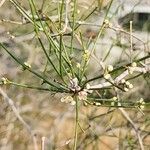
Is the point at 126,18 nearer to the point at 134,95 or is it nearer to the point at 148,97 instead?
the point at 134,95

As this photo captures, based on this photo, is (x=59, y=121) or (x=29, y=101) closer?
(x=29, y=101)

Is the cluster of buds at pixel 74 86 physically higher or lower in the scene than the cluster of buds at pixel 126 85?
lower

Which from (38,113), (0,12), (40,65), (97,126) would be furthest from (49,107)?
(0,12)

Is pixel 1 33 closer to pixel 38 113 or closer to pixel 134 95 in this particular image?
pixel 38 113

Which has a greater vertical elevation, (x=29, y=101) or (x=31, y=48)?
(x=31, y=48)

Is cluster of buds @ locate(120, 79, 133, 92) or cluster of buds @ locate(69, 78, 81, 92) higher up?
cluster of buds @ locate(120, 79, 133, 92)

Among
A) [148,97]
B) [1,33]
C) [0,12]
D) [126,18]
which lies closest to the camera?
[1,33]

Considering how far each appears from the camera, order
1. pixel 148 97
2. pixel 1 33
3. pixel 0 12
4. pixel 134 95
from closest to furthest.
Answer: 1. pixel 1 33
2. pixel 0 12
3. pixel 134 95
4. pixel 148 97

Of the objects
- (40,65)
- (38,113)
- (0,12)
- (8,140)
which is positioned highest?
(0,12)

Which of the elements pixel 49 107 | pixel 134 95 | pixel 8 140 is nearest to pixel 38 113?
pixel 49 107
